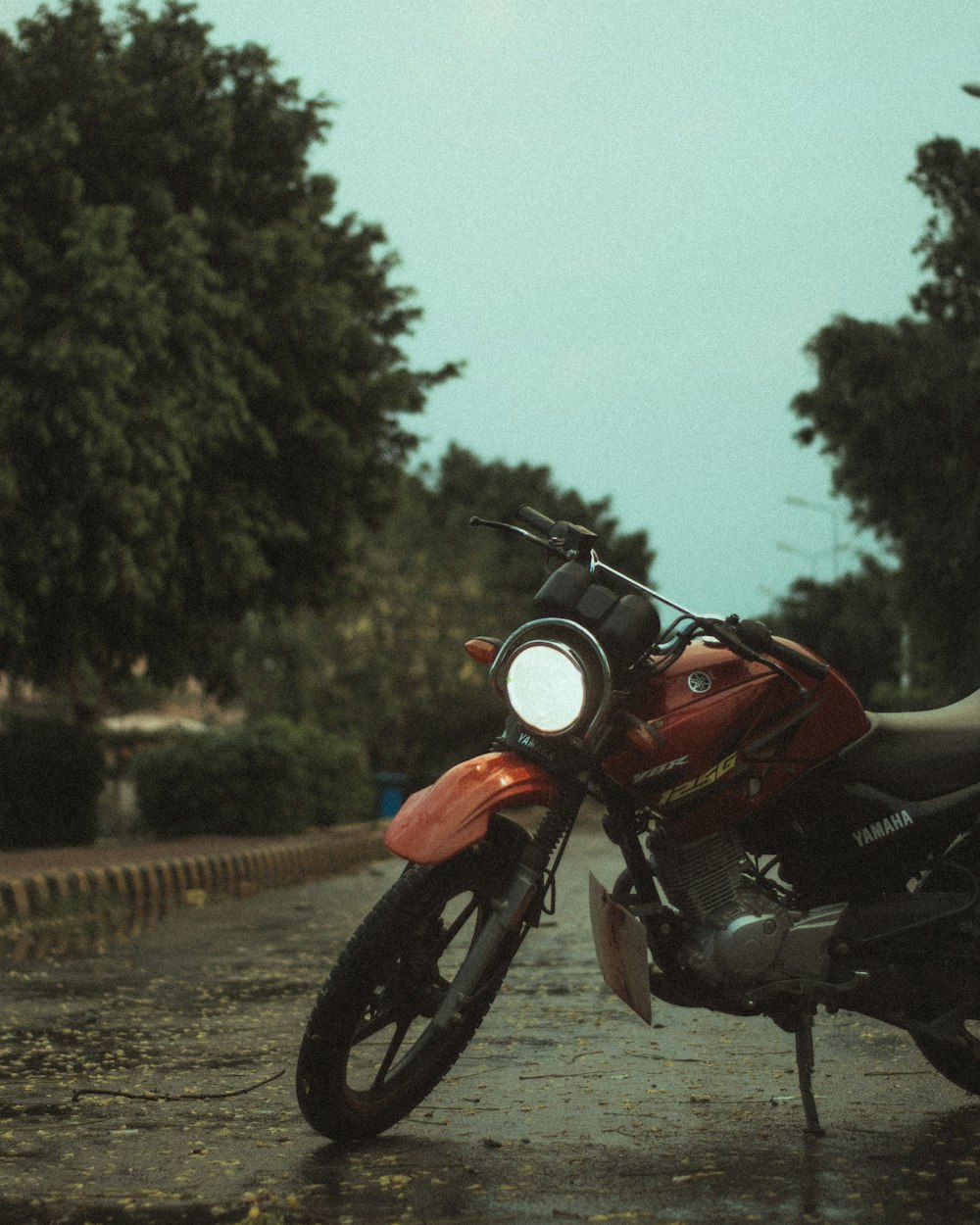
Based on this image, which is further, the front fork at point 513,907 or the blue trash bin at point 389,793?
the blue trash bin at point 389,793

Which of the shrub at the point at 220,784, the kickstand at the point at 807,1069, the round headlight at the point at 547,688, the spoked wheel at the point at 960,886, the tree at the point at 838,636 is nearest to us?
the round headlight at the point at 547,688

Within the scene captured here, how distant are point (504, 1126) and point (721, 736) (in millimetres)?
1134

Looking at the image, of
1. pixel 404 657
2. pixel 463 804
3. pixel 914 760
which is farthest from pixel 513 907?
pixel 404 657

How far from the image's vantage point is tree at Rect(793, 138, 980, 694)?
30641mm

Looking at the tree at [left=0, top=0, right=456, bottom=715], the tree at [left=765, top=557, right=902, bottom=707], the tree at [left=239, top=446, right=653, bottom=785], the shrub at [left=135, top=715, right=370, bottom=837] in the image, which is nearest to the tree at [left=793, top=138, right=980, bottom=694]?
the tree at [left=239, top=446, right=653, bottom=785]

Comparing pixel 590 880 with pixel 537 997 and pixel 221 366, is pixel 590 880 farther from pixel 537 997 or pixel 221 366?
pixel 221 366

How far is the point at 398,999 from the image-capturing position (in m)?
4.76

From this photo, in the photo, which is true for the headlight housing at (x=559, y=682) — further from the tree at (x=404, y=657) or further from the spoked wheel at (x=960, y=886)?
the tree at (x=404, y=657)

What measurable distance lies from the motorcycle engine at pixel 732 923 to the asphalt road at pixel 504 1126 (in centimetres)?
41

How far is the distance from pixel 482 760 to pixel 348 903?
9.29m

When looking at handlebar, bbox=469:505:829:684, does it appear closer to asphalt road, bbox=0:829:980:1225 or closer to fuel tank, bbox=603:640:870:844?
fuel tank, bbox=603:640:870:844

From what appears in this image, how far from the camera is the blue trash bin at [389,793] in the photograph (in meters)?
31.6

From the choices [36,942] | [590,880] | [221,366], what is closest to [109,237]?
[221,366]

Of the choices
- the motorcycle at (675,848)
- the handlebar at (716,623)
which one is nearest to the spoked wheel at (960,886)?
the motorcycle at (675,848)
